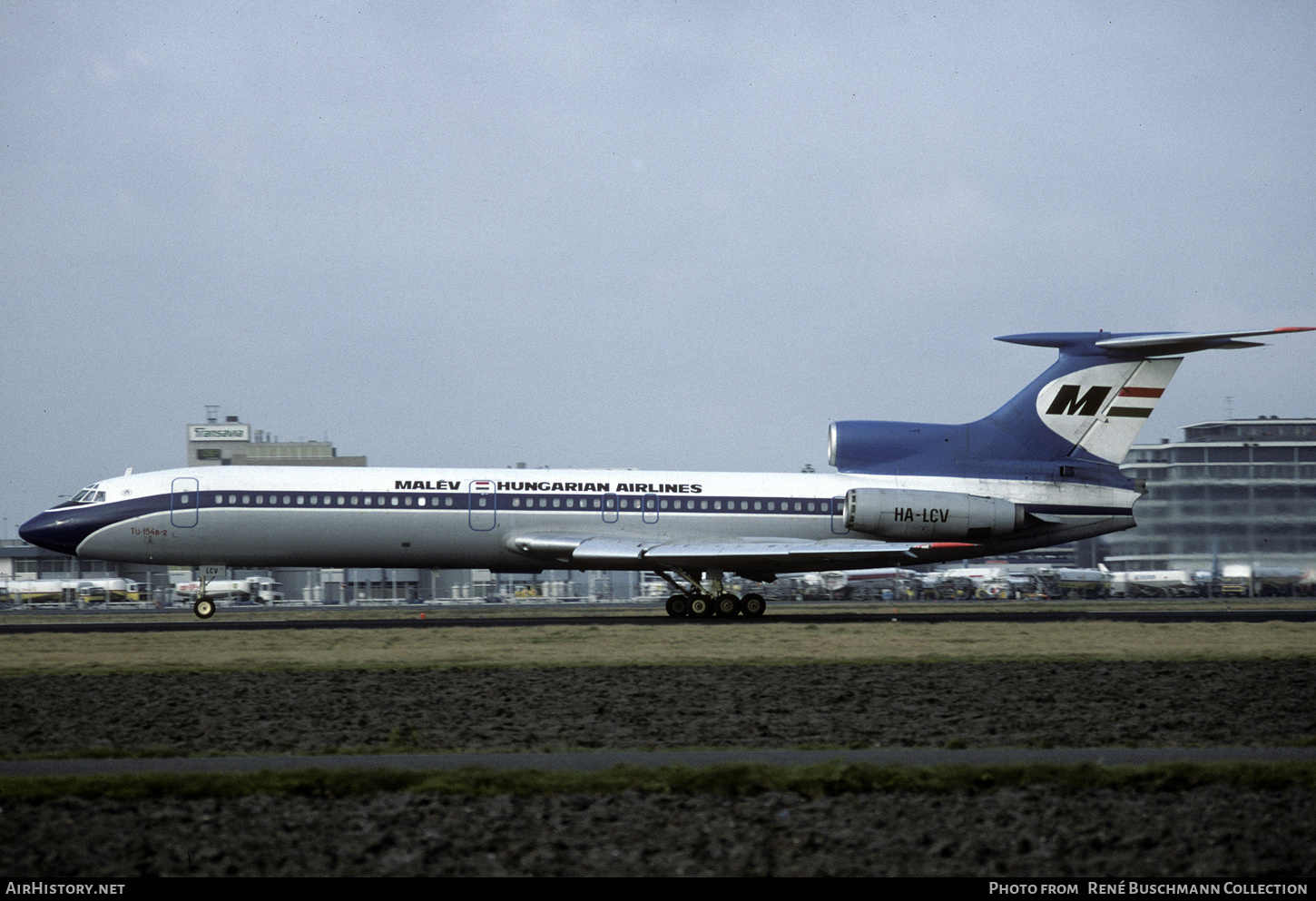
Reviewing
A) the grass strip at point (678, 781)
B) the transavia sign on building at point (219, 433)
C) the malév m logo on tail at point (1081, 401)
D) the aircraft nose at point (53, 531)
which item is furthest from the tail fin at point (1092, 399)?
the transavia sign on building at point (219, 433)

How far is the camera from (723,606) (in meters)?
32.7

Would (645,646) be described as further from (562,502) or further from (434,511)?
(434,511)

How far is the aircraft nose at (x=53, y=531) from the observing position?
31625 millimetres

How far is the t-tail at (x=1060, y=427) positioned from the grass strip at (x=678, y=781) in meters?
23.5

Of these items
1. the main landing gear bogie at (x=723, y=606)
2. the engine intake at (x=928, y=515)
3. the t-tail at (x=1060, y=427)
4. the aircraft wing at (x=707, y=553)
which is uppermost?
the t-tail at (x=1060, y=427)

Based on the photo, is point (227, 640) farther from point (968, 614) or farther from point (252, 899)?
point (968, 614)

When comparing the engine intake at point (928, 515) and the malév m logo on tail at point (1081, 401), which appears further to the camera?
the malév m logo on tail at point (1081, 401)

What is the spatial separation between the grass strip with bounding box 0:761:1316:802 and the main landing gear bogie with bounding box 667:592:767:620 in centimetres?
2206

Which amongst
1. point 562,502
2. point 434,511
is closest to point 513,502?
point 562,502

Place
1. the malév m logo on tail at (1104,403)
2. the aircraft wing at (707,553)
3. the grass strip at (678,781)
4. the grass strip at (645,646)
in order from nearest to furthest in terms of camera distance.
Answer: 1. the grass strip at (678,781)
2. the grass strip at (645,646)
3. the aircraft wing at (707,553)
4. the malév m logo on tail at (1104,403)

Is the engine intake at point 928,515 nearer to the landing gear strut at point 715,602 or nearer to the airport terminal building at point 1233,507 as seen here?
the landing gear strut at point 715,602

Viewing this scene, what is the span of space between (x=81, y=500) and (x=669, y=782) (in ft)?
88.1

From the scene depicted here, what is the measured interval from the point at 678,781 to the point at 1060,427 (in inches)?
1024

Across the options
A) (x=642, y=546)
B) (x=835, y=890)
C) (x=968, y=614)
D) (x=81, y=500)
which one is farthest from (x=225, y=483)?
(x=835, y=890)
